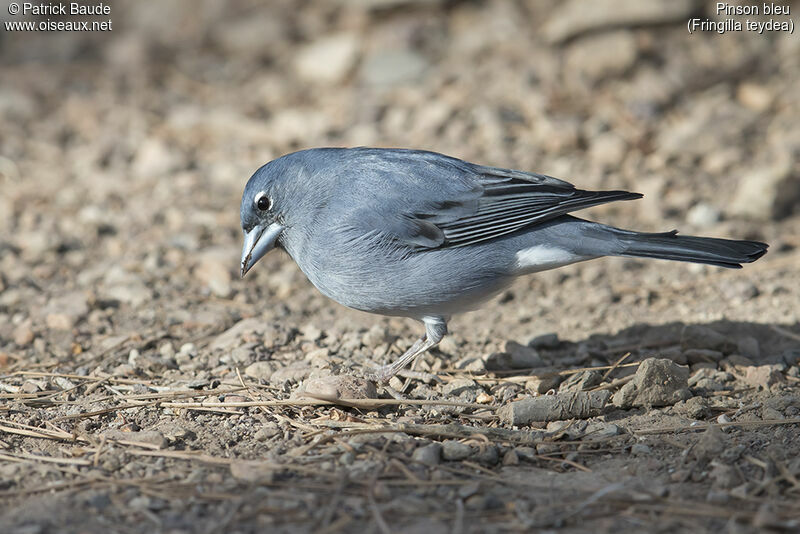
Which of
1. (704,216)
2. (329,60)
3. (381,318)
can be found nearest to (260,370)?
(381,318)

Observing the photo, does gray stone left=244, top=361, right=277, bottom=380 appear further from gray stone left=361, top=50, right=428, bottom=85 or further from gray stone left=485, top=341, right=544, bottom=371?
gray stone left=361, top=50, right=428, bottom=85

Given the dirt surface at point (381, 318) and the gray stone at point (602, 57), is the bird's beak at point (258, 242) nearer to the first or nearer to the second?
the dirt surface at point (381, 318)

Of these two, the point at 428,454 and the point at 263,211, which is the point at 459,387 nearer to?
the point at 428,454

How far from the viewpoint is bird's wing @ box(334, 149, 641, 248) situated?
14.1 ft

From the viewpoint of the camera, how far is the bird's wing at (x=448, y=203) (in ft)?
14.1

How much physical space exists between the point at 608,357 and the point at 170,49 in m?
6.69

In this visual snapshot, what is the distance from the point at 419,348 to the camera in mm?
4520

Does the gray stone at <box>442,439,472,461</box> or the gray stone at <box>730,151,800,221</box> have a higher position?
the gray stone at <box>730,151,800,221</box>

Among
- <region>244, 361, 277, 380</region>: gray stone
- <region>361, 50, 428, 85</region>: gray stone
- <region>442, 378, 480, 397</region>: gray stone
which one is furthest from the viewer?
<region>361, 50, 428, 85</region>: gray stone

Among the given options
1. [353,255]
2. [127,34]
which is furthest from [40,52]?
[353,255]

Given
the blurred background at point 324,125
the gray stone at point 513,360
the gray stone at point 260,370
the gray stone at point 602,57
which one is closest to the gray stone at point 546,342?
the gray stone at point 513,360

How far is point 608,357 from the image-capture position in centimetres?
464

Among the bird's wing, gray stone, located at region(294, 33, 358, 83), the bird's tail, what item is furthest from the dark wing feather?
gray stone, located at region(294, 33, 358, 83)

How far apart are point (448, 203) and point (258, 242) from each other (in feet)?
3.49
